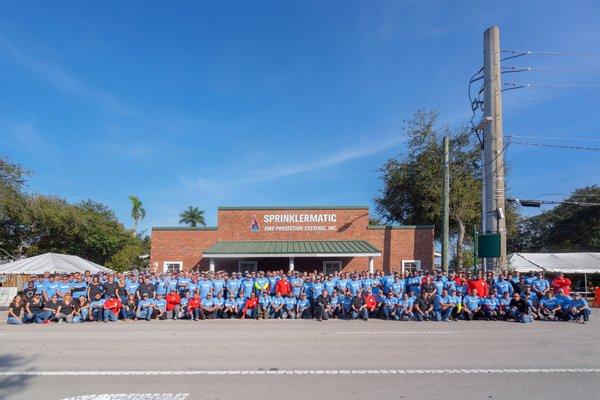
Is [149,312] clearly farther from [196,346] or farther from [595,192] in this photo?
[595,192]

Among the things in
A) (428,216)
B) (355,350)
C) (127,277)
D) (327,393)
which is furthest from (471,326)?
(428,216)

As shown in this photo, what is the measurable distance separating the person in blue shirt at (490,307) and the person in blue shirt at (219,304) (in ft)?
30.5

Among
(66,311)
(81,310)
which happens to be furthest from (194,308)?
(66,311)

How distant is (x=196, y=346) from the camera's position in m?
10.0

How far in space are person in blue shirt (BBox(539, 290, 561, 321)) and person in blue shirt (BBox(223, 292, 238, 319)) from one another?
10.9m

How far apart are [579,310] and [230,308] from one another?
12039mm

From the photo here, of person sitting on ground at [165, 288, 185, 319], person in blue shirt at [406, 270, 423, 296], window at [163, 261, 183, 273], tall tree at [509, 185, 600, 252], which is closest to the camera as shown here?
person sitting on ground at [165, 288, 185, 319]

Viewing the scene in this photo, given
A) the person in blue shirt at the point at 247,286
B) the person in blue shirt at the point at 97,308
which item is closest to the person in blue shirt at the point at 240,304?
the person in blue shirt at the point at 247,286

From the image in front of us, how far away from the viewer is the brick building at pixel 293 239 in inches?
1016

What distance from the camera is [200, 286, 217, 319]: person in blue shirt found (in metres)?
16.4

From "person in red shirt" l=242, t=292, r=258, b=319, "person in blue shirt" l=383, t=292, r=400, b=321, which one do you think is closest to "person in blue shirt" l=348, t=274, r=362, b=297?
"person in blue shirt" l=383, t=292, r=400, b=321

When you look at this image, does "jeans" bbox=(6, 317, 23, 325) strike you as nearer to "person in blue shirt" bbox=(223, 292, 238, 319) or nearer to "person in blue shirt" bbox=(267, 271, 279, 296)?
"person in blue shirt" bbox=(223, 292, 238, 319)

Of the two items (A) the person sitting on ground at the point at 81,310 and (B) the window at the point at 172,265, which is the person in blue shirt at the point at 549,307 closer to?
(A) the person sitting on ground at the point at 81,310

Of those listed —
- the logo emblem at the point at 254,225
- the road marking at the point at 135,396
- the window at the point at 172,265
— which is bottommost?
the road marking at the point at 135,396
